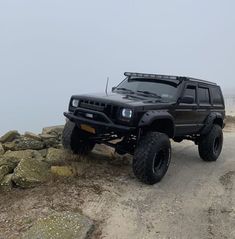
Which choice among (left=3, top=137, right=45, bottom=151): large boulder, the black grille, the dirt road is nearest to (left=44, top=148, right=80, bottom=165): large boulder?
the dirt road

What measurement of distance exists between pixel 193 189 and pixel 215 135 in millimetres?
2643

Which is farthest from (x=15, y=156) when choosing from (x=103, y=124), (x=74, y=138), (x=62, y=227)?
(x=62, y=227)

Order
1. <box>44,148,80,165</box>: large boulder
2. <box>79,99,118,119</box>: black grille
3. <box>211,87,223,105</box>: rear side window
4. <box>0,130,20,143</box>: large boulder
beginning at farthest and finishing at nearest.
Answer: <box>211,87,223,105</box>: rear side window → <box>0,130,20,143</box>: large boulder → <box>44,148,80,165</box>: large boulder → <box>79,99,118,119</box>: black grille

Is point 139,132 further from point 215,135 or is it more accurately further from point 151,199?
point 215,135

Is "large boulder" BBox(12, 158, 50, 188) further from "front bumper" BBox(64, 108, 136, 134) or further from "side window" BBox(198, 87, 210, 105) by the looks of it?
"side window" BBox(198, 87, 210, 105)

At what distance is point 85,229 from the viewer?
5828mm

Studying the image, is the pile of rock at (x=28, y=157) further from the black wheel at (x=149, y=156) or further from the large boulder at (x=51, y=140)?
the black wheel at (x=149, y=156)

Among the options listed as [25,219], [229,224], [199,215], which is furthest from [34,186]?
[229,224]

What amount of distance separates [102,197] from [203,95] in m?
4.29

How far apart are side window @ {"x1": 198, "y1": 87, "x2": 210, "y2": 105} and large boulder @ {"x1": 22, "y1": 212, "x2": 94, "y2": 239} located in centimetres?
490

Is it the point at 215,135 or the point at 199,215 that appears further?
the point at 215,135

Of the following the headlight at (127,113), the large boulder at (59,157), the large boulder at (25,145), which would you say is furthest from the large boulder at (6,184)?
the headlight at (127,113)

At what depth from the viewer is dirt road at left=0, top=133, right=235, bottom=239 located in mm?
6082

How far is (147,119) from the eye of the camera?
758 centimetres
